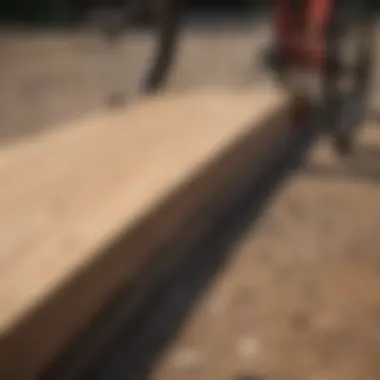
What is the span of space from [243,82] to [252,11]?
143 centimetres

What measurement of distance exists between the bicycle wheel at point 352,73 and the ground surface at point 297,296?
42 mm

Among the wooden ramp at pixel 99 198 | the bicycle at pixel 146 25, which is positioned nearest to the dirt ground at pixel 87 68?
the bicycle at pixel 146 25

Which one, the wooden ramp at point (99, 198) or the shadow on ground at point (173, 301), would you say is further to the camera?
the shadow on ground at point (173, 301)

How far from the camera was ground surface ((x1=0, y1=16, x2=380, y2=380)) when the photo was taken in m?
0.75

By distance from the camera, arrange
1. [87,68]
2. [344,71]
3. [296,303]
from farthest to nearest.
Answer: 1. [87,68]
2. [344,71]
3. [296,303]

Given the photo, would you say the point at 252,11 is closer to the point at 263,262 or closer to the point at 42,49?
the point at 42,49

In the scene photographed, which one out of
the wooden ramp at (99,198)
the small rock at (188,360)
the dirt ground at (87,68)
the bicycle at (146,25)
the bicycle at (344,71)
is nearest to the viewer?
the wooden ramp at (99,198)

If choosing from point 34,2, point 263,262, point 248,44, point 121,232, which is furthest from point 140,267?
point 34,2

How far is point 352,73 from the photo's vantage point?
1648 millimetres

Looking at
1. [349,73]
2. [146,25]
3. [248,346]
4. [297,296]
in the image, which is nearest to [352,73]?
[349,73]

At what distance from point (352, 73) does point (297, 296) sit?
0.89 metres

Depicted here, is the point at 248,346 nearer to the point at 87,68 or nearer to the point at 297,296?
the point at 297,296

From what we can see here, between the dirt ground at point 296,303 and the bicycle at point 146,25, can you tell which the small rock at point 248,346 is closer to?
the dirt ground at point 296,303

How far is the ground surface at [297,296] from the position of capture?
75 cm
